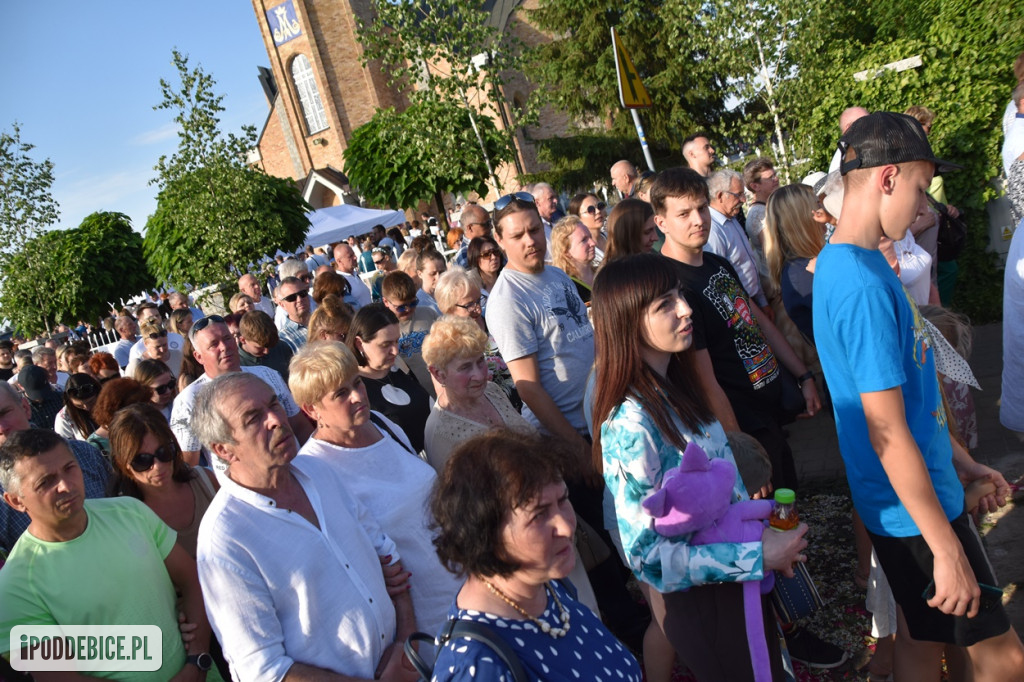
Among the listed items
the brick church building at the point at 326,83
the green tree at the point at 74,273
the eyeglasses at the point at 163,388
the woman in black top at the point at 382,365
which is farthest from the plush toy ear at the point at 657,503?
the brick church building at the point at 326,83

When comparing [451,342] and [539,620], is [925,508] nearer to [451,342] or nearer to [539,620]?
[539,620]

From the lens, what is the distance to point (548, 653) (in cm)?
187

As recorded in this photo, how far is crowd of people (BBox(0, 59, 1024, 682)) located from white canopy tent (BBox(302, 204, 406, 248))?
763 inches

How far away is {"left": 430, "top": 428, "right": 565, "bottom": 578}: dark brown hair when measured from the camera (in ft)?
6.08

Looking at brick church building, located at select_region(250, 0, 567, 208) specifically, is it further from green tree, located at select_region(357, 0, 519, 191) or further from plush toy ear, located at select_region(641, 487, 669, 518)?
plush toy ear, located at select_region(641, 487, 669, 518)

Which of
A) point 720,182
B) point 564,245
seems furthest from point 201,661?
point 720,182

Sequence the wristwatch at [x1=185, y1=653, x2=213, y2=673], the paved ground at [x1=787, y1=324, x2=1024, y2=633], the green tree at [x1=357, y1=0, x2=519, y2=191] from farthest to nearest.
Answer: the green tree at [x1=357, y1=0, x2=519, y2=191]
the paved ground at [x1=787, y1=324, x2=1024, y2=633]
the wristwatch at [x1=185, y1=653, x2=213, y2=673]

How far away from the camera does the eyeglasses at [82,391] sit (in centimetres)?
543

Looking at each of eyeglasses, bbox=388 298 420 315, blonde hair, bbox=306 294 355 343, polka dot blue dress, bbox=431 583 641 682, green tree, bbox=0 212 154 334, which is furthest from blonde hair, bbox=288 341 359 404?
green tree, bbox=0 212 154 334

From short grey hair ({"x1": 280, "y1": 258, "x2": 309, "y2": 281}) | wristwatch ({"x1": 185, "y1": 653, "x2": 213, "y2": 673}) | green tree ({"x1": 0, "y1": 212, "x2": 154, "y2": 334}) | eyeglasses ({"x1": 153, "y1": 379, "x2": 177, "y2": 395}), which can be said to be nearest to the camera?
wristwatch ({"x1": 185, "y1": 653, "x2": 213, "y2": 673})

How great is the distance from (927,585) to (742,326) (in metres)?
1.56

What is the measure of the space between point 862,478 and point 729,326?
1.25m

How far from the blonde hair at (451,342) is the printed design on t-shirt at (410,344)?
67.1 inches

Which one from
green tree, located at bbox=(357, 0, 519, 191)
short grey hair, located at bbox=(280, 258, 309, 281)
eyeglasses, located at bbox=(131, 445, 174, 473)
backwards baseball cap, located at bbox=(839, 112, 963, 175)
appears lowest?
eyeglasses, located at bbox=(131, 445, 174, 473)
